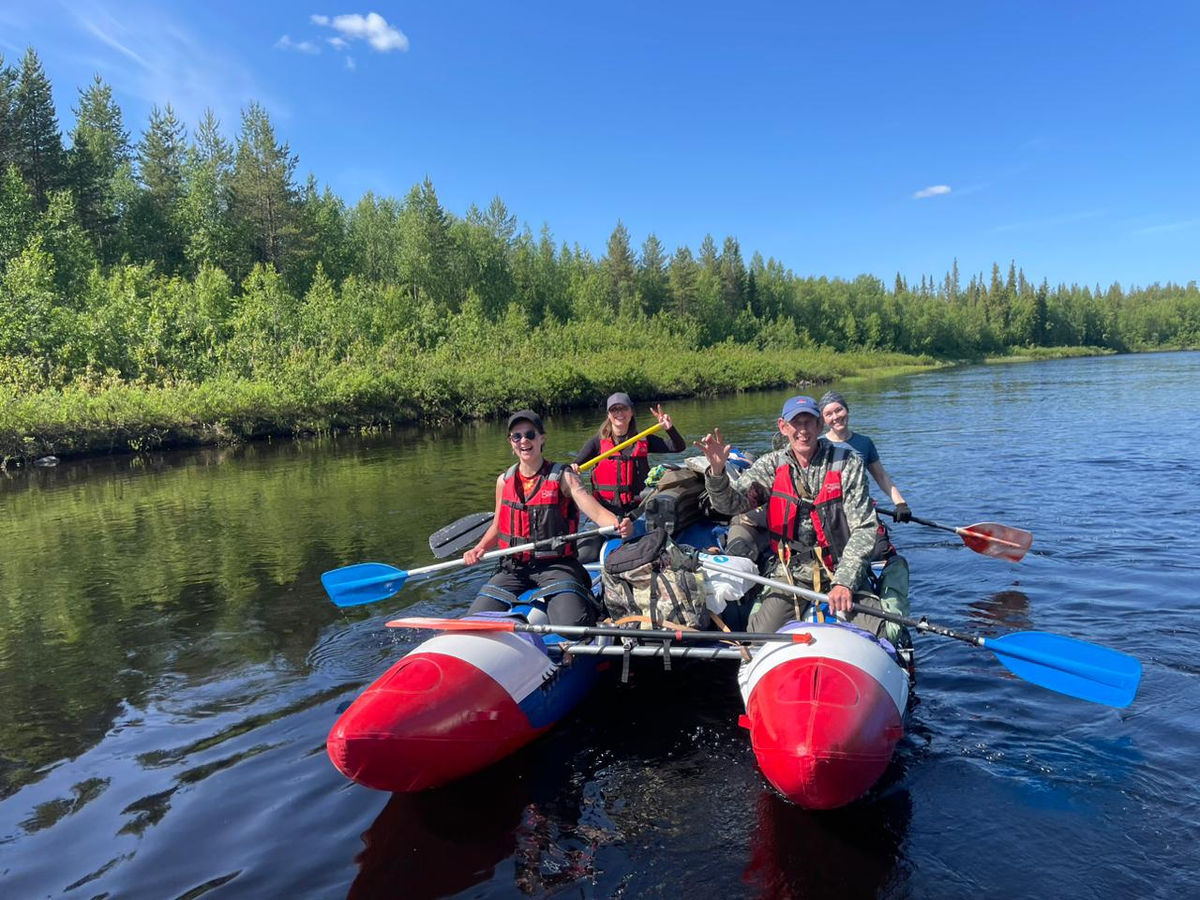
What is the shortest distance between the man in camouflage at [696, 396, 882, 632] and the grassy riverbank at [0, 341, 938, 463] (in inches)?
833

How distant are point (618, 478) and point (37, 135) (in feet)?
158

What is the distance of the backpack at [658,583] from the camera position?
487 cm

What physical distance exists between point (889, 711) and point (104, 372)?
2887 centimetres

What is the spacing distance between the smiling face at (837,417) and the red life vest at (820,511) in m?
1.31

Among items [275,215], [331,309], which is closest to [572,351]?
[331,309]

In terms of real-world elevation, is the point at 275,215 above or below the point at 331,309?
above

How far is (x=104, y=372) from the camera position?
25812 millimetres

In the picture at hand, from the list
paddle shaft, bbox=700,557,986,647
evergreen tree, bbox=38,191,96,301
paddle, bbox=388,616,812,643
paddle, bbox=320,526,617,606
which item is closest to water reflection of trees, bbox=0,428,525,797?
paddle, bbox=320,526,617,606

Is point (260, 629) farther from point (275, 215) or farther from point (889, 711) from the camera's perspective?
point (275, 215)

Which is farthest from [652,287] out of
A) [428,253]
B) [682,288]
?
[428,253]

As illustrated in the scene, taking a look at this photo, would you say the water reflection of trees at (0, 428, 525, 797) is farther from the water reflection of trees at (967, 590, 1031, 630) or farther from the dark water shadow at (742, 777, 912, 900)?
the water reflection of trees at (967, 590, 1031, 630)

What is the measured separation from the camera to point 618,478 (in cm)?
719

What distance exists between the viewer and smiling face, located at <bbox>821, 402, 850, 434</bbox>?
6414mm

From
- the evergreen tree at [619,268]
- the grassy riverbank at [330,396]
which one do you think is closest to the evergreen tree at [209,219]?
the grassy riverbank at [330,396]
